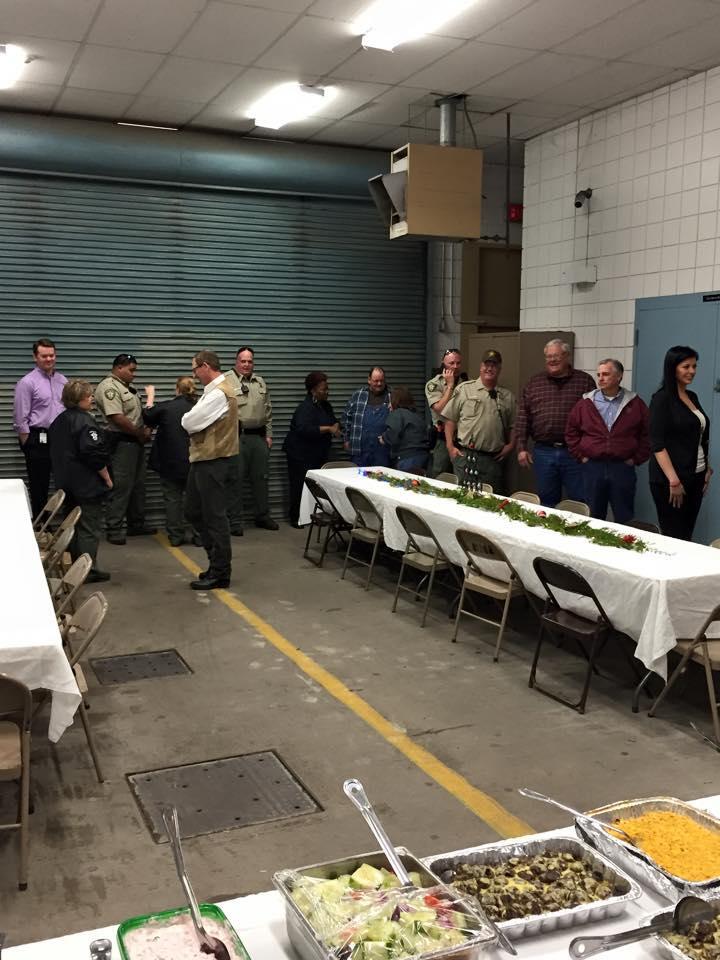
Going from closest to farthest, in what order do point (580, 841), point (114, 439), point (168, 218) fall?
point (580, 841) < point (114, 439) < point (168, 218)

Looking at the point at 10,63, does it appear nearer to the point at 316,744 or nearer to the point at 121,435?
the point at 121,435

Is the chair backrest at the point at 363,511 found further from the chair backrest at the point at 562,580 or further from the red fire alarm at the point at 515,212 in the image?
the red fire alarm at the point at 515,212

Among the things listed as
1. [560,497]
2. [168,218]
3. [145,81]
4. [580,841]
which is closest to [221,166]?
[168,218]

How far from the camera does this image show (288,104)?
8.48 m

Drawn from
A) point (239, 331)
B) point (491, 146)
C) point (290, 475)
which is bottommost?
point (290, 475)

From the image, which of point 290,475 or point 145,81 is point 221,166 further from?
point 290,475

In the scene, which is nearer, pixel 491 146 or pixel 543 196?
pixel 543 196

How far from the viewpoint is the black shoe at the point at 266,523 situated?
10172 millimetres

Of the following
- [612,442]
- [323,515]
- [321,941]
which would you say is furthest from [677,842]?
[323,515]

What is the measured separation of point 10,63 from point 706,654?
6.77m

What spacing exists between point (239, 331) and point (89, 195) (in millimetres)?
2078

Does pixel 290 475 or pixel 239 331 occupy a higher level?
pixel 239 331

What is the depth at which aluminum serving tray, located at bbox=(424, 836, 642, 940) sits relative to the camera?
1.62 m

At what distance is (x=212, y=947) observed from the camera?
1.54 metres
